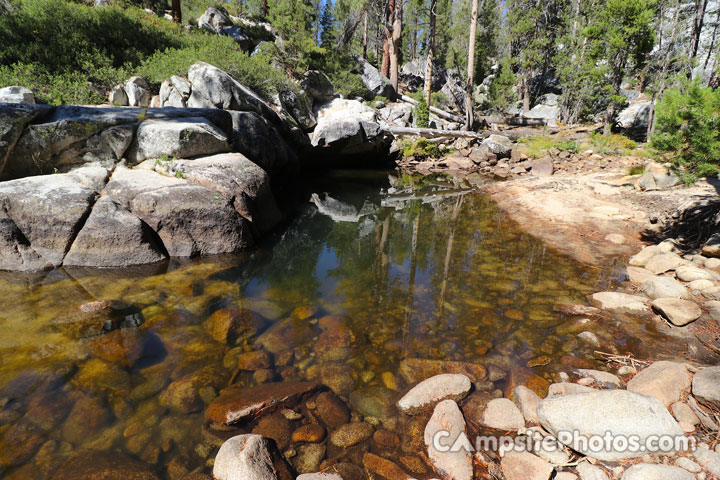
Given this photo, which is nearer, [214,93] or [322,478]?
[322,478]

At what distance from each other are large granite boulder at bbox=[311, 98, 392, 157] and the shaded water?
9.87 m

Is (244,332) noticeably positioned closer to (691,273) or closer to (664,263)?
(691,273)

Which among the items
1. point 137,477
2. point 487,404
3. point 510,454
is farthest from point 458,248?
point 137,477

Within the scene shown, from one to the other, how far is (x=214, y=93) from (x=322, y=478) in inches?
505

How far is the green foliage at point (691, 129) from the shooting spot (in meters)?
4.68

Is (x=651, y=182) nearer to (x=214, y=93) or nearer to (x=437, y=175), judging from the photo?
(x=437, y=175)

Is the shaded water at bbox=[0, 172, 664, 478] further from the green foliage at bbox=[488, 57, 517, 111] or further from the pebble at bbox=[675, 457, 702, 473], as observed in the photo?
the green foliage at bbox=[488, 57, 517, 111]

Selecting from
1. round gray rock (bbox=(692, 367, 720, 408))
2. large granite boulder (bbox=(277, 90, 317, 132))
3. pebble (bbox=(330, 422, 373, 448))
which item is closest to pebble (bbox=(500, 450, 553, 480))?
pebble (bbox=(330, 422, 373, 448))

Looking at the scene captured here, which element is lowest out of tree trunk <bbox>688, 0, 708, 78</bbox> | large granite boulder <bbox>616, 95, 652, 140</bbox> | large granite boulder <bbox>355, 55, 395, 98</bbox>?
large granite boulder <bbox>616, 95, 652, 140</bbox>

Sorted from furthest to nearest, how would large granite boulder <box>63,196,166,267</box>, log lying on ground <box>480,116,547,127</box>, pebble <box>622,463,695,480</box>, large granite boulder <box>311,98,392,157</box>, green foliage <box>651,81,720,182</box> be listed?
log lying on ground <box>480,116,547,127</box>, large granite boulder <box>311,98,392,157</box>, large granite boulder <box>63,196,166,267</box>, green foliage <box>651,81,720,182</box>, pebble <box>622,463,695,480</box>

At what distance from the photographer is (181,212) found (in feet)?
22.7

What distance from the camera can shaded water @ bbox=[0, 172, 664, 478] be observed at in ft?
10.4

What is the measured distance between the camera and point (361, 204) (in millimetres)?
12727

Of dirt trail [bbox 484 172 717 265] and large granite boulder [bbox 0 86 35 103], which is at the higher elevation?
large granite boulder [bbox 0 86 35 103]
